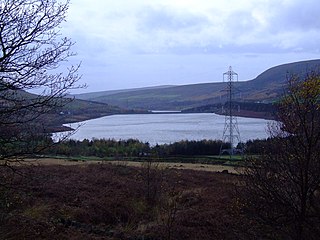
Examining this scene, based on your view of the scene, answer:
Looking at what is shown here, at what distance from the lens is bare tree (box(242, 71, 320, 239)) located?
817 cm

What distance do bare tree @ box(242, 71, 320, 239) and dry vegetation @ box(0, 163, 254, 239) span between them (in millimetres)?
1022

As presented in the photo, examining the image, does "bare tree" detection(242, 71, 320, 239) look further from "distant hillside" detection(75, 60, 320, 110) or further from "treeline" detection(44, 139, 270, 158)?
"distant hillside" detection(75, 60, 320, 110)

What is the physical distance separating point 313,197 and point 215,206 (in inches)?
382

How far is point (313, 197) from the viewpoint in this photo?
8.26 metres

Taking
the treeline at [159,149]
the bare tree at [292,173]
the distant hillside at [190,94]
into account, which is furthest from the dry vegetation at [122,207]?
the distant hillside at [190,94]

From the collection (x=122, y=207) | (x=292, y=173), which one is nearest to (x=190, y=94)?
(x=122, y=207)

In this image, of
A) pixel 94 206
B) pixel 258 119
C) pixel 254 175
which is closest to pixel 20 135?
pixel 254 175

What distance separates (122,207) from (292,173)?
36.2 ft

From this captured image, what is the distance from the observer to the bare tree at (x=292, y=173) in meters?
8.17

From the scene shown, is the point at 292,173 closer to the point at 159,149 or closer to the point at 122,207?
the point at 122,207

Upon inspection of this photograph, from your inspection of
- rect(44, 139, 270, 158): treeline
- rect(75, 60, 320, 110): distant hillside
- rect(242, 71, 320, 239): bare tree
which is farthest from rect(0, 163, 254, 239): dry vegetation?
rect(75, 60, 320, 110): distant hillside

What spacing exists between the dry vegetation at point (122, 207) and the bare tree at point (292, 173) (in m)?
1.02

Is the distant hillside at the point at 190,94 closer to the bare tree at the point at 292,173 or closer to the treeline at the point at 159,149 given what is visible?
the treeline at the point at 159,149

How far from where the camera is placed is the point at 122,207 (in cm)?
1830
